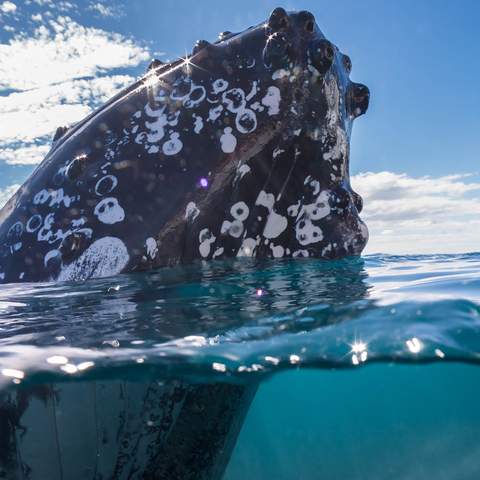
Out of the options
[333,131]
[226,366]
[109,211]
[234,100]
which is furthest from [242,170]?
[226,366]

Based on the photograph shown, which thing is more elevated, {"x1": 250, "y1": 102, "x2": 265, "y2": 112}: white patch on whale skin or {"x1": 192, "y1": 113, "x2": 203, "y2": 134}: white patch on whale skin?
{"x1": 250, "y1": 102, "x2": 265, "y2": 112}: white patch on whale skin

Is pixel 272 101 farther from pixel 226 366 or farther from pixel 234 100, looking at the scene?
pixel 226 366

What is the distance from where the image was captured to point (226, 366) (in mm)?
2625

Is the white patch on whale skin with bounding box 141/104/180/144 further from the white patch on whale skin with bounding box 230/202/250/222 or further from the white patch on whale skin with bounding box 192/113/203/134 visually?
the white patch on whale skin with bounding box 230/202/250/222

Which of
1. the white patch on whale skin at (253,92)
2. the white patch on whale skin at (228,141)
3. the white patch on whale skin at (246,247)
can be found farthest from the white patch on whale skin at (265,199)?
the white patch on whale skin at (253,92)

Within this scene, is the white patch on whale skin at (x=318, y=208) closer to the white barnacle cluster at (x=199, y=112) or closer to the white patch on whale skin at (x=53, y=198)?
the white barnacle cluster at (x=199, y=112)

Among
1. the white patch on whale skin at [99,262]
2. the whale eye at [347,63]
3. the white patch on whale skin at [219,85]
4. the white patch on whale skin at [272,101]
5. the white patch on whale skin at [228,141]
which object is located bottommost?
the white patch on whale skin at [99,262]

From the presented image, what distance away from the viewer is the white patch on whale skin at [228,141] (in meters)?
4.25

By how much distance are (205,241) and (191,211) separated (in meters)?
0.28

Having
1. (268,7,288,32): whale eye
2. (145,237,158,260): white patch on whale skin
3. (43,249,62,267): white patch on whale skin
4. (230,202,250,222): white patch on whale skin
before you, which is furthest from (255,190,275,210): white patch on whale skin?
(43,249,62,267): white patch on whale skin

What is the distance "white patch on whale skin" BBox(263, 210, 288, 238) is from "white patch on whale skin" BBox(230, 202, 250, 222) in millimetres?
218

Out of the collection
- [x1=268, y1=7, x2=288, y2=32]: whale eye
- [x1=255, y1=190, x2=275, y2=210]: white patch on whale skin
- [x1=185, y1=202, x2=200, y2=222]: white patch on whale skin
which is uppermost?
[x1=268, y1=7, x2=288, y2=32]: whale eye

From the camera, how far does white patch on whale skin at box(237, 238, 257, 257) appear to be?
4234mm

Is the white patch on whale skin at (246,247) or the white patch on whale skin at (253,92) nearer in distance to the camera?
the white patch on whale skin at (246,247)
